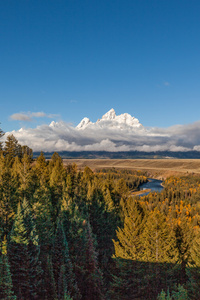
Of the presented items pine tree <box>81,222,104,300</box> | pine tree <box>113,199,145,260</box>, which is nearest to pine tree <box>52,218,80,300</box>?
pine tree <box>81,222,104,300</box>

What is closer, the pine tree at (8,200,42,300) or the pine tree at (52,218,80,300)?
the pine tree at (8,200,42,300)

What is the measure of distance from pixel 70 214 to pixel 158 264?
2261cm

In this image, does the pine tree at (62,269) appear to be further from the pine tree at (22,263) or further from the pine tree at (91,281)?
the pine tree at (91,281)

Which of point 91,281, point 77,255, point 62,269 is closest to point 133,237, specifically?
point 62,269

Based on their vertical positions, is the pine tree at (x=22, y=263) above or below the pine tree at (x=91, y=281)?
above

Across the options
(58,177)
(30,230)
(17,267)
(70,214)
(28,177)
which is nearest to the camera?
(17,267)

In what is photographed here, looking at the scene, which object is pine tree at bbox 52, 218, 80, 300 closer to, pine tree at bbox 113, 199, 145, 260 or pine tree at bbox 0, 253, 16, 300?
pine tree at bbox 113, 199, 145, 260

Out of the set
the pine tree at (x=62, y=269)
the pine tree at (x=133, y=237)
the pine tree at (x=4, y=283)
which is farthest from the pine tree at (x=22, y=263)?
the pine tree at (x=133, y=237)

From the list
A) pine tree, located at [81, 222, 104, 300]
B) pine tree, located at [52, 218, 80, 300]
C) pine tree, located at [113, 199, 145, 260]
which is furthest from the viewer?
pine tree, located at [81, 222, 104, 300]

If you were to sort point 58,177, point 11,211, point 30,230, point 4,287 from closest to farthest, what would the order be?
point 4,287 < point 30,230 < point 11,211 < point 58,177

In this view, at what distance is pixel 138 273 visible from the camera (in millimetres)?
33125

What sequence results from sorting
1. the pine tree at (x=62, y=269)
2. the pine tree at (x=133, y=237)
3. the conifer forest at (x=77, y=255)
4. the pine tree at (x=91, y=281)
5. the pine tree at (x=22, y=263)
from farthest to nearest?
the pine tree at (x=91, y=281)
the pine tree at (x=62, y=269)
the pine tree at (x=133, y=237)
the conifer forest at (x=77, y=255)
the pine tree at (x=22, y=263)

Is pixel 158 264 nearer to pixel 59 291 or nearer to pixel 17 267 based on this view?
pixel 59 291

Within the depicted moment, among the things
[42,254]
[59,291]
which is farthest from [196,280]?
[42,254]
